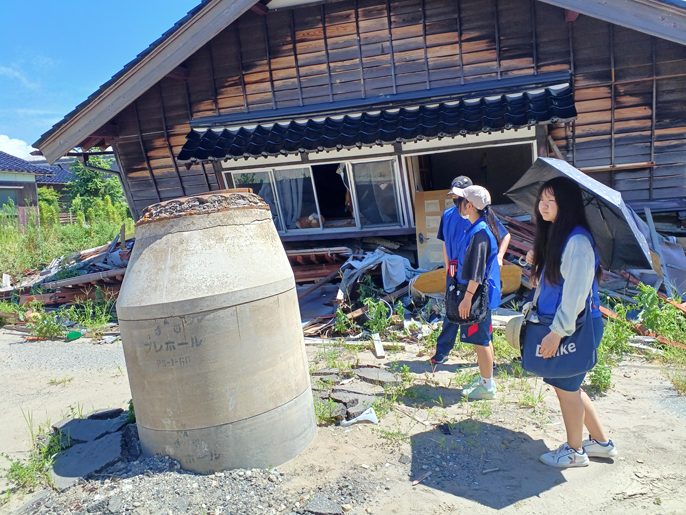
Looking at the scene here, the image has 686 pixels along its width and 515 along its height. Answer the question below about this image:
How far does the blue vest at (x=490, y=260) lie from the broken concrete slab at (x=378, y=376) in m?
1.18

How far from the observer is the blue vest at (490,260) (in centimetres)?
386

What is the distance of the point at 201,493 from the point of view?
2887 mm

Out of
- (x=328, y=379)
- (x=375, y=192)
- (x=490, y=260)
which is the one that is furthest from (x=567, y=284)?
(x=375, y=192)

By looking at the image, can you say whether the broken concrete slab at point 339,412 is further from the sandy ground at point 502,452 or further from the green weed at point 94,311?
the green weed at point 94,311

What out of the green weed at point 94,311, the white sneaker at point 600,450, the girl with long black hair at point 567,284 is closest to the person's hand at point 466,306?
the girl with long black hair at point 567,284

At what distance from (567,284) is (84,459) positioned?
3.43 metres

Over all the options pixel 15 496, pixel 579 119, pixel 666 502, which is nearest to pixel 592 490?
pixel 666 502

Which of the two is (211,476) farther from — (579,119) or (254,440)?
(579,119)

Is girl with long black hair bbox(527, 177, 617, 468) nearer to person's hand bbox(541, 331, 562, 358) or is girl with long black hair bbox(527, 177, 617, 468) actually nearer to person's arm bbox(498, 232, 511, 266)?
person's hand bbox(541, 331, 562, 358)

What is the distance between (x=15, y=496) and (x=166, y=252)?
6.40ft

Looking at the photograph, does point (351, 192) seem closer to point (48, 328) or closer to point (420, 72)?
point (420, 72)

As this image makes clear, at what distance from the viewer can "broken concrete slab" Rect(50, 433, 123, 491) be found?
3.18 meters

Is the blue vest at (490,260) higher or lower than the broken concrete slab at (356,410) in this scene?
higher

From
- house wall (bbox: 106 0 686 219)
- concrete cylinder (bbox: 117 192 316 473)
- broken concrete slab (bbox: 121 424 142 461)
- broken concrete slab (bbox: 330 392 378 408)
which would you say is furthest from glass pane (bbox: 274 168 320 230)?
broken concrete slab (bbox: 121 424 142 461)
